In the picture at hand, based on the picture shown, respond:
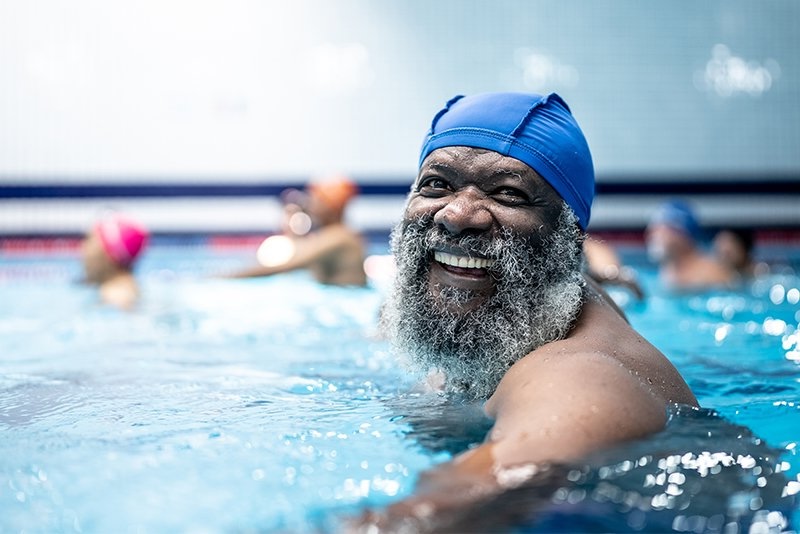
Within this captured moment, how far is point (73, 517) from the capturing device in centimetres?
179

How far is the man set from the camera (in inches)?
89.8

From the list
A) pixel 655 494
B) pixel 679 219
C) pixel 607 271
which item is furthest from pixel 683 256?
pixel 655 494

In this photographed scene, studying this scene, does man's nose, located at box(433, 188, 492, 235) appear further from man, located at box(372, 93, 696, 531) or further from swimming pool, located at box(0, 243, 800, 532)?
swimming pool, located at box(0, 243, 800, 532)

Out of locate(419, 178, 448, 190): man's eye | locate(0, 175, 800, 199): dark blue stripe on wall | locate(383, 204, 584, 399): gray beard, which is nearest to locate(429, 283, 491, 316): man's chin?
locate(383, 204, 584, 399): gray beard

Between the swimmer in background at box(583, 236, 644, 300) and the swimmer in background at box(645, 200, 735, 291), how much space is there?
3.57 feet

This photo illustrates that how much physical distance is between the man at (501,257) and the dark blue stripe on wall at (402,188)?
8.72 meters

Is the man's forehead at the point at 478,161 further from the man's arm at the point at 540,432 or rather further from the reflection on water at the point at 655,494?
the reflection on water at the point at 655,494

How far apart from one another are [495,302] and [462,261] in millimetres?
141

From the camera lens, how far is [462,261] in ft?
7.61

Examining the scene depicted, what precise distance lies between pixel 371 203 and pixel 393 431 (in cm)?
921

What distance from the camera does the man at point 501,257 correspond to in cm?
228

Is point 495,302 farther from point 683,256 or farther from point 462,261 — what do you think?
point 683,256

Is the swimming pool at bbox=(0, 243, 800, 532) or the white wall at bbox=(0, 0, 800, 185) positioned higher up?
the white wall at bbox=(0, 0, 800, 185)

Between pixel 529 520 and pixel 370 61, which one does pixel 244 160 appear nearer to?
pixel 370 61
